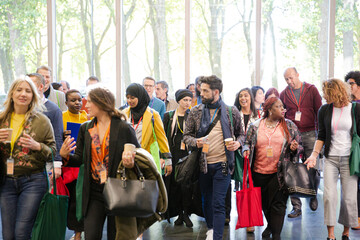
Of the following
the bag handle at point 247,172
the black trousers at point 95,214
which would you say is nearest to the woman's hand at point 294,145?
the bag handle at point 247,172

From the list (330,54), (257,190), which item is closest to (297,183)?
(257,190)

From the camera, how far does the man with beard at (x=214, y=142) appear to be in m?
4.40

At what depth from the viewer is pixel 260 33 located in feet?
32.1

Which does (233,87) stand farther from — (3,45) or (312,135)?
(3,45)

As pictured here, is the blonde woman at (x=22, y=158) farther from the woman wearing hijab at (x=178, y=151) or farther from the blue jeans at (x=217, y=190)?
the woman wearing hijab at (x=178, y=151)

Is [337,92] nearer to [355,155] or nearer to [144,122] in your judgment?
[355,155]

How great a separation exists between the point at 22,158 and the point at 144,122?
1.34 meters

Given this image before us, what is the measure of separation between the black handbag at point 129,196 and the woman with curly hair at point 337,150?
2196 mm

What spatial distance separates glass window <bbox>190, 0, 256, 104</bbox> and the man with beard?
5520mm

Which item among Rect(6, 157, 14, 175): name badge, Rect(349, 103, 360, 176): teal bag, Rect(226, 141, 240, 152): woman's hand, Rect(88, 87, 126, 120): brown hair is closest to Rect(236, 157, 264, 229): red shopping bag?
Rect(226, 141, 240, 152): woman's hand

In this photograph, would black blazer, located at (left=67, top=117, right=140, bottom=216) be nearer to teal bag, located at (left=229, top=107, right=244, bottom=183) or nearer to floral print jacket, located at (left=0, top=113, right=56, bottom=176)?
floral print jacket, located at (left=0, top=113, right=56, bottom=176)

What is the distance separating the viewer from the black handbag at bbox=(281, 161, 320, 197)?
14.7 ft

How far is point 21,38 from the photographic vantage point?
10562 mm

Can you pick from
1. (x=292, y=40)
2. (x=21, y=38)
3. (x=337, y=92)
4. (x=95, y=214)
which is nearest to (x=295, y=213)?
(x=337, y=92)
